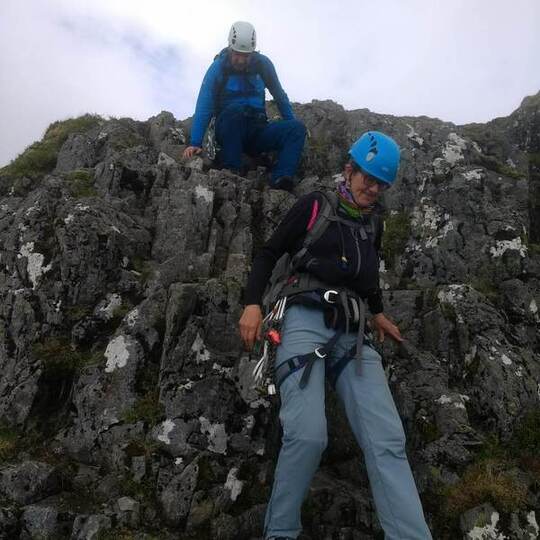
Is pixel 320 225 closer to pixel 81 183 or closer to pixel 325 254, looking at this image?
pixel 325 254

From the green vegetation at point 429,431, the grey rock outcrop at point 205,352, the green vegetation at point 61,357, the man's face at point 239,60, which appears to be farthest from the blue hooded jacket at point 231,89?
the green vegetation at point 429,431

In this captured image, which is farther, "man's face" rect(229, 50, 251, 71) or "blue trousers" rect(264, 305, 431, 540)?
"man's face" rect(229, 50, 251, 71)

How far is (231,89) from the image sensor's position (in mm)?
14320

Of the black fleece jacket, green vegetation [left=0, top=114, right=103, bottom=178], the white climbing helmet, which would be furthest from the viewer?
green vegetation [left=0, top=114, right=103, bottom=178]

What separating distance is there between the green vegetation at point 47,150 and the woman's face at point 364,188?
1132cm

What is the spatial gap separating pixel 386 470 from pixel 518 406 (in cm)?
396

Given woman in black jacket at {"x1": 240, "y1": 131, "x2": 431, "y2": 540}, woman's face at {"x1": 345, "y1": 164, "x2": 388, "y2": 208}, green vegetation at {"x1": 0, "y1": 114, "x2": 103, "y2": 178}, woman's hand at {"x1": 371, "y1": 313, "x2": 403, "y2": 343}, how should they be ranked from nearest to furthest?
1. woman in black jacket at {"x1": 240, "y1": 131, "x2": 431, "y2": 540}
2. woman's face at {"x1": 345, "y1": 164, "x2": 388, "y2": 208}
3. woman's hand at {"x1": 371, "y1": 313, "x2": 403, "y2": 343}
4. green vegetation at {"x1": 0, "y1": 114, "x2": 103, "y2": 178}

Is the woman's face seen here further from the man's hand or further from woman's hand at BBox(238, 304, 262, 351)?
the man's hand

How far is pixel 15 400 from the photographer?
915 cm

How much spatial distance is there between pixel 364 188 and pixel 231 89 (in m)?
8.06

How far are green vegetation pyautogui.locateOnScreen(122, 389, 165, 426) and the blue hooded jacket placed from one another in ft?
25.1

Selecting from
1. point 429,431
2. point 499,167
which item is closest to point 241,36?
point 499,167

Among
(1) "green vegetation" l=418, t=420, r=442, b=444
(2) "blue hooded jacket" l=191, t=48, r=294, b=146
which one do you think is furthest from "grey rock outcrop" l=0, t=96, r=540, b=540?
(2) "blue hooded jacket" l=191, t=48, r=294, b=146

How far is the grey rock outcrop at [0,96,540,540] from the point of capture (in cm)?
767
